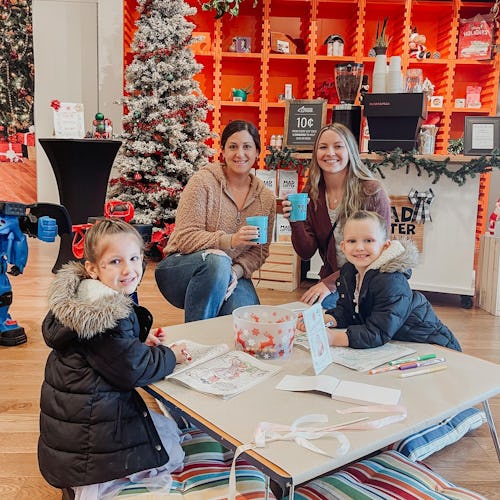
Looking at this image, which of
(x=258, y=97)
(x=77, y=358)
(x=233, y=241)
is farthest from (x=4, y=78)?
(x=77, y=358)

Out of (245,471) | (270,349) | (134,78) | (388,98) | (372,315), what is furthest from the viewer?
(134,78)

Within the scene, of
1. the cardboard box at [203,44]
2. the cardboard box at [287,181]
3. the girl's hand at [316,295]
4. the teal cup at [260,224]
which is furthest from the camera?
the cardboard box at [203,44]

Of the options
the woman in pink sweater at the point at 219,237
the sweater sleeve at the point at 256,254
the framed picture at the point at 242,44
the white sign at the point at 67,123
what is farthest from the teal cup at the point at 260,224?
the framed picture at the point at 242,44

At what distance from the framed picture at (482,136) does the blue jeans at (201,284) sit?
2.08m

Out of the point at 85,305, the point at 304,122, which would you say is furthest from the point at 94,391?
the point at 304,122

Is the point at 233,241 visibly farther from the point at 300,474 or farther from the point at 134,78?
the point at 134,78

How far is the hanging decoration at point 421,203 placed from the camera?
149 inches

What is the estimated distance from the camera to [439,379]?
1563mm

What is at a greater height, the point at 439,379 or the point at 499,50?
the point at 499,50

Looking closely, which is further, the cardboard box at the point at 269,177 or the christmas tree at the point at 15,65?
the christmas tree at the point at 15,65

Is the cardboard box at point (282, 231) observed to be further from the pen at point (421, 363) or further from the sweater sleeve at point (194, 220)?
the pen at point (421, 363)

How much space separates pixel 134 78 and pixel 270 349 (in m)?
4.03

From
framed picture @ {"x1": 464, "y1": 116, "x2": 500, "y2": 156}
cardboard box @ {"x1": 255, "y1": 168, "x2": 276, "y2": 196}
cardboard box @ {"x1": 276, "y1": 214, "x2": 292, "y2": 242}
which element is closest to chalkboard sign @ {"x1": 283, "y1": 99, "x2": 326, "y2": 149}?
cardboard box @ {"x1": 255, "y1": 168, "x2": 276, "y2": 196}

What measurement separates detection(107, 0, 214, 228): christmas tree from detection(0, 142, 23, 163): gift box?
2.06 meters
